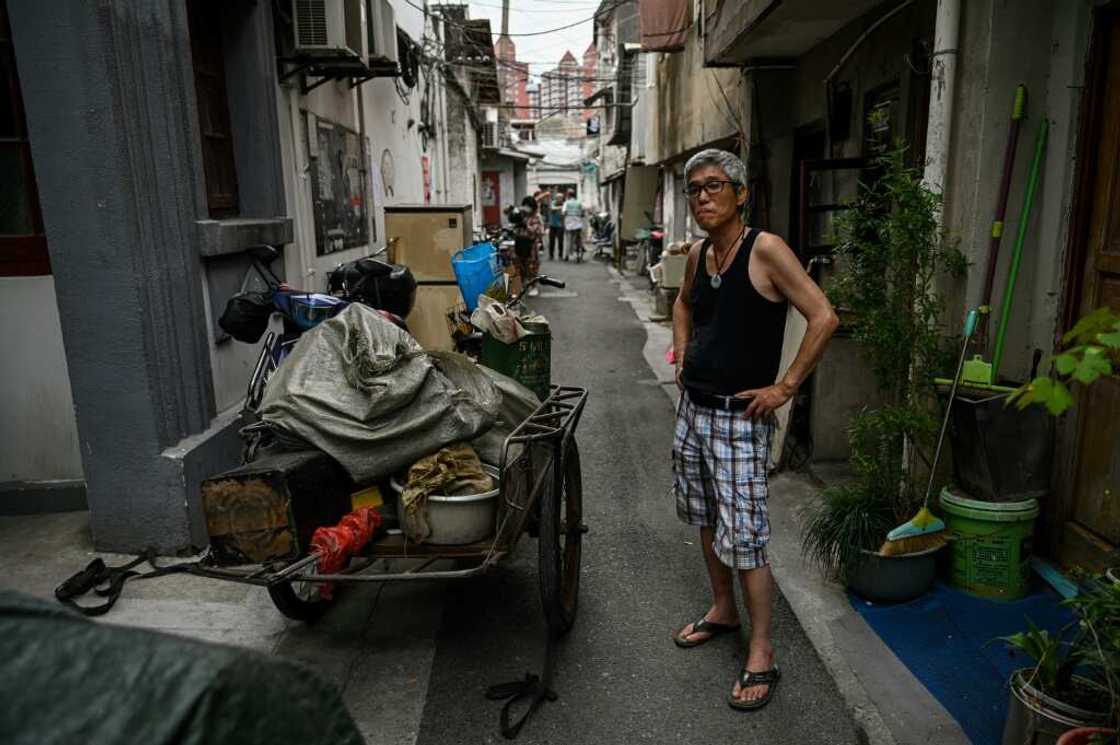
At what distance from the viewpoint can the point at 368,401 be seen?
3.31 meters

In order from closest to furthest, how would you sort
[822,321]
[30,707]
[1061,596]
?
1. [30,707]
2. [822,321]
3. [1061,596]

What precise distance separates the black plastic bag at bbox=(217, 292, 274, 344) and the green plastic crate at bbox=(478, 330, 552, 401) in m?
1.18

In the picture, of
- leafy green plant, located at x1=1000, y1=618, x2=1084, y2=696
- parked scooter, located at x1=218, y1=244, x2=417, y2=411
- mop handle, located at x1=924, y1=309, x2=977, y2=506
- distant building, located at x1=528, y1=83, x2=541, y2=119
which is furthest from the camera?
distant building, located at x1=528, y1=83, x2=541, y2=119

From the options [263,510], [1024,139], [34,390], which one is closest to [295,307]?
[263,510]

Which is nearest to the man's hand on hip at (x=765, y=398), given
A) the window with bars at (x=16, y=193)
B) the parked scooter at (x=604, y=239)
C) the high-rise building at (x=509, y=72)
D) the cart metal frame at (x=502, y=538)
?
the cart metal frame at (x=502, y=538)

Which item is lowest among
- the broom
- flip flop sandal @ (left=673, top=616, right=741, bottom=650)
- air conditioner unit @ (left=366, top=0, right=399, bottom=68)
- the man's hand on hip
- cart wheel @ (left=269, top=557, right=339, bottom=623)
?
flip flop sandal @ (left=673, top=616, right=741, bottom=650)

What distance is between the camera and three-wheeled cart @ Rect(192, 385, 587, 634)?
3.04m

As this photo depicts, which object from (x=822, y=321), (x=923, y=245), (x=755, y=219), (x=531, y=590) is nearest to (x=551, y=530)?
(x=531, y=590)

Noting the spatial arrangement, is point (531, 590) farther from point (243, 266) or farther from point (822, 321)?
point (243, 266)

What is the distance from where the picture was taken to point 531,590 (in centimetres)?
428

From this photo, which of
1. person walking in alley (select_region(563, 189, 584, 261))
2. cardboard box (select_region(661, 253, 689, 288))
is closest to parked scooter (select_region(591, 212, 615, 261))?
person walking in alley (select_region(563, 189, 584, 261))

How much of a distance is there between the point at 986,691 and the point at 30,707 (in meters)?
3.42

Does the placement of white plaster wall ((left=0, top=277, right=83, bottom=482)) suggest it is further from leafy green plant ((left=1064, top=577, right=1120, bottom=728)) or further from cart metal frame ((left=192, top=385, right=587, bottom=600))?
leafy green plant ((left=1064, top=577, right=1120, bottom=728))

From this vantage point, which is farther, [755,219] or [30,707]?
[755,219]
